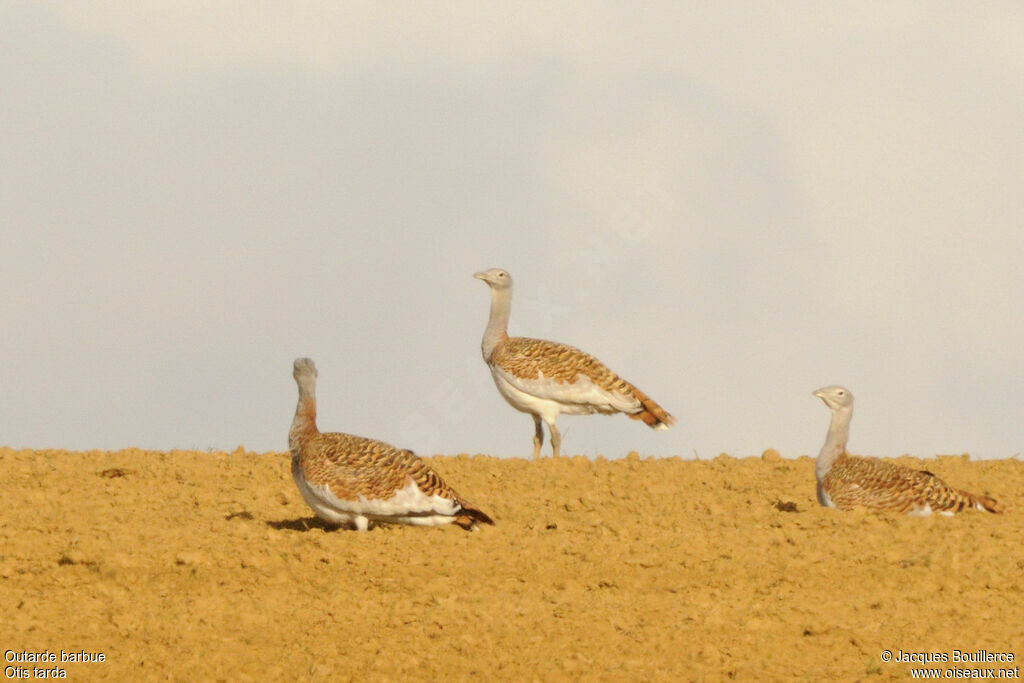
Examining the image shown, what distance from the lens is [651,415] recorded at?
50.2 ft

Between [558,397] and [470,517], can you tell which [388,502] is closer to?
[470,517]

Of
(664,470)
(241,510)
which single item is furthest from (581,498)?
(241,510)

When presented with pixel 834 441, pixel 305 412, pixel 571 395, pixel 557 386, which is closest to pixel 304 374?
pixel 305 412

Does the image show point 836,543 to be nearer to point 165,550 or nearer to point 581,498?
point 581,498

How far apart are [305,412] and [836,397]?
4.42 metres

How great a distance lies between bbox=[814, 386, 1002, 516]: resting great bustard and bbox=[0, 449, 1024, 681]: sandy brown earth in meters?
0.16

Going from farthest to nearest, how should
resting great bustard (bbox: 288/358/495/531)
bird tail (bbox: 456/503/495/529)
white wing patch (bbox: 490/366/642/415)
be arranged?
white wing patch (bbox: 490/366/642/415)
bird tail (bbox: 456/503/495/529)
resting great bustard (bbox: 288/358/495/531)

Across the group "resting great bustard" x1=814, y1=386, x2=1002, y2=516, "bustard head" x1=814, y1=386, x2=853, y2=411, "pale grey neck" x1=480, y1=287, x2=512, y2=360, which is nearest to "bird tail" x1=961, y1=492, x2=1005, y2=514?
"resting great bustard" x1=814, y1=386, x2=1002, y2=516

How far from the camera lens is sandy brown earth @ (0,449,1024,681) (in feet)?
30.4

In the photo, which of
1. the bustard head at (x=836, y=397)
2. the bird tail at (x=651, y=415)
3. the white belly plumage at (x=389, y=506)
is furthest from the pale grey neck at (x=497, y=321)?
the white belly plumage at (x=389, y=506)

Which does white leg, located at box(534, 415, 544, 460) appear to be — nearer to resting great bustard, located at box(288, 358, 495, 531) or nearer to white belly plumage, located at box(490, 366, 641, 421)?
white belly plumage, located at box(490, 366, 641, 421)

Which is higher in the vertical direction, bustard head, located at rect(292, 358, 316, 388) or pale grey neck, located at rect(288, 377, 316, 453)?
bustard head, located at rect(292, 358, 316, 388)

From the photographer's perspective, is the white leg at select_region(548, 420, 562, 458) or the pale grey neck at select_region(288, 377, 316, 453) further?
the white leg at select_region(548, 420, 562, 458)

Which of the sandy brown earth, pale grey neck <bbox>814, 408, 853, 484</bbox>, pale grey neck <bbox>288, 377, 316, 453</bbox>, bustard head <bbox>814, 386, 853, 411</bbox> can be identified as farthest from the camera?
bustard head <bbox>814, 386, 853, 411</bbox>
